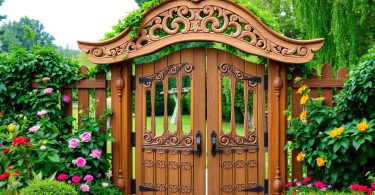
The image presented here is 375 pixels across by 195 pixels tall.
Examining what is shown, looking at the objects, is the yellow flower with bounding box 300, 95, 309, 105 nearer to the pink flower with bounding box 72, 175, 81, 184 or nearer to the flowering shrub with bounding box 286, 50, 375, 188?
the flowering shrub with bounding box 286, 50, 375, 188

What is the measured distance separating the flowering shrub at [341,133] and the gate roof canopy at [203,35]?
488 mm

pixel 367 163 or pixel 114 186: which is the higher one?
pixel 367 163

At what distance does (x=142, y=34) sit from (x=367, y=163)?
2.93m

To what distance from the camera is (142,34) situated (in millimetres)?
5477

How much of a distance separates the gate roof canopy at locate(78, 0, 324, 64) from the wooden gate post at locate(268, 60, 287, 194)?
0.24 m

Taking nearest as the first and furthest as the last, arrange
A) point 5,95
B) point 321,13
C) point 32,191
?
point 32,191
point 5,95
point 321,13

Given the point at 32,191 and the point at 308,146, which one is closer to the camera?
the point at 32,191

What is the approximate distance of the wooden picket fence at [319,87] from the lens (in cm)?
530

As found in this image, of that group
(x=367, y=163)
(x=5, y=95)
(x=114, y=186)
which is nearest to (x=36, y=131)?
(x=5, y=95)

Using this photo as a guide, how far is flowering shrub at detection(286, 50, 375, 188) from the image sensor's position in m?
4.81

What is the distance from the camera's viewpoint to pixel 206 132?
18.2ft

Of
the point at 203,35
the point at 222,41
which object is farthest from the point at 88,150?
the point at 222,41

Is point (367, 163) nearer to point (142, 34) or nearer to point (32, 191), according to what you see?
point (142, 34)

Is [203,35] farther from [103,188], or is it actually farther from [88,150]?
[103,188]
